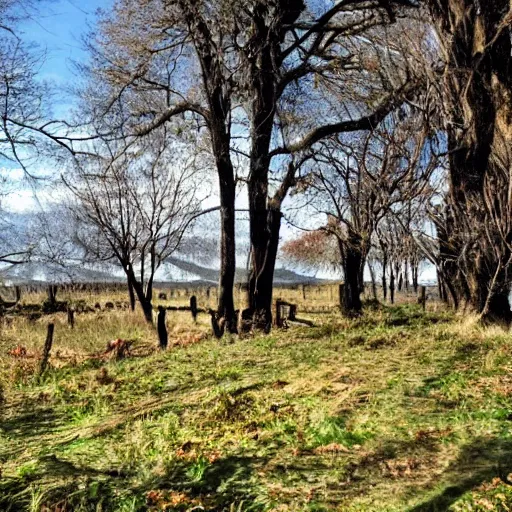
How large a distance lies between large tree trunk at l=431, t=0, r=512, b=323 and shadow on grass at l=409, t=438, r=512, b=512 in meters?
4.83

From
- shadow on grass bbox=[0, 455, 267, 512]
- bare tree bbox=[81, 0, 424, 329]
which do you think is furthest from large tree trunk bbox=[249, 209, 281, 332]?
shadow on grass bbox=[0, 455, 267, 512]

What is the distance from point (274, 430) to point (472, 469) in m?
1.53

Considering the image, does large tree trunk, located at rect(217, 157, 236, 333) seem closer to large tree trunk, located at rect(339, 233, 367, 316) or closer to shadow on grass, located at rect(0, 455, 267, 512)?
large tree trunk, located at rect(339, 233, 367, 316)

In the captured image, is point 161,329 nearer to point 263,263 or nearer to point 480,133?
point 263,263

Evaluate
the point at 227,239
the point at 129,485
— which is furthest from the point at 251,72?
the point at 129,485

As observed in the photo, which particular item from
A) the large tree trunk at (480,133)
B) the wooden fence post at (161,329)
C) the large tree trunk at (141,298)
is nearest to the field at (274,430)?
the large tree trunk at (480,133)

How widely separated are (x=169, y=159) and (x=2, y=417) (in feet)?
38.3

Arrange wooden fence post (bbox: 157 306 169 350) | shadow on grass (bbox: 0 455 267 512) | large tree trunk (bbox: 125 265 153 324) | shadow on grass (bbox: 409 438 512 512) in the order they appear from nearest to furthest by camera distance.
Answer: shadow on grass (bbox: 409 438 512 512) → shadow on grass (bbox: 0 455 267 512) → wooden fence post (bbox: 157 306 169 350) → large tree trunk (bbox: 125 265 153 324)

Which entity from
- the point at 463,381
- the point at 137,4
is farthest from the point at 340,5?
the point at 463,381

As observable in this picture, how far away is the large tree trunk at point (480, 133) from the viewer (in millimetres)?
8227

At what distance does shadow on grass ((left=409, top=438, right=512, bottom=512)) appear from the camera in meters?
3.20

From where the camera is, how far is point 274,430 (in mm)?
4461

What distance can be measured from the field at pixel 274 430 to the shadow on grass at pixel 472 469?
0.04 ft

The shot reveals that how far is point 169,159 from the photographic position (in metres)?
16.6
